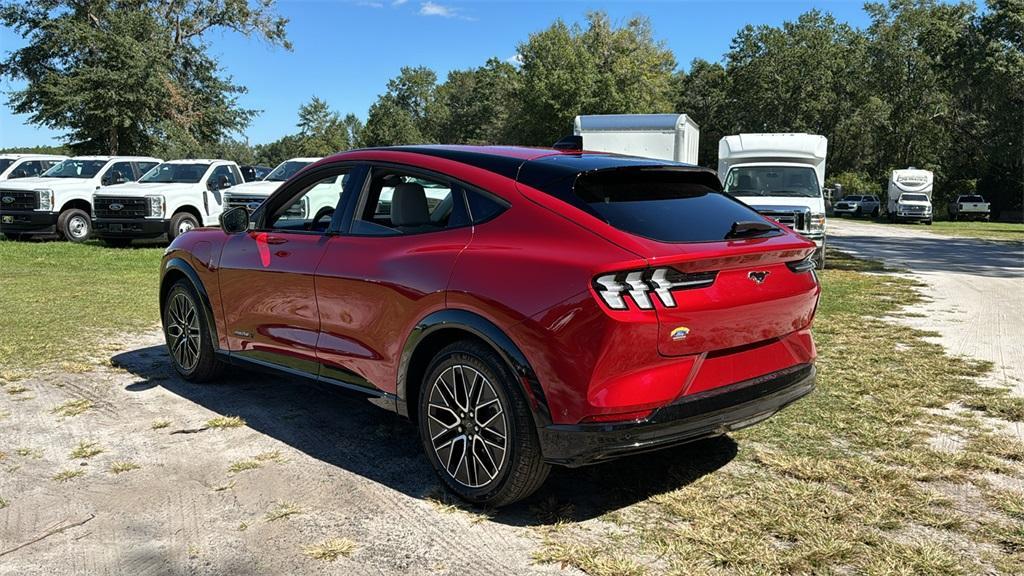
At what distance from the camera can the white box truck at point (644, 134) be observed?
16000mm

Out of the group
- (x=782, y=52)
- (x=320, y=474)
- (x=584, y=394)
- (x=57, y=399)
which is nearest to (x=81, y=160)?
(x=57, y=399)

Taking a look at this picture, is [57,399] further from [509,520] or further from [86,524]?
[509,520]

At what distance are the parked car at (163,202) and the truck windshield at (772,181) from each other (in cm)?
1117

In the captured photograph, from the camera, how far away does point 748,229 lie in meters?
3.78

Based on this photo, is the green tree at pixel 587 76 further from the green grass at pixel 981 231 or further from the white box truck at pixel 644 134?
the white box truck at pixel 644 134

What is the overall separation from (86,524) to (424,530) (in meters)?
1.54

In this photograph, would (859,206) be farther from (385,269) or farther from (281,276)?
(385,269)

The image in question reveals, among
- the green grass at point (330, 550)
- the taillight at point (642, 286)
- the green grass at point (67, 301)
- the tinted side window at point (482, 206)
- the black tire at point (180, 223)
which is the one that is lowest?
the green grass at point (330, 550)

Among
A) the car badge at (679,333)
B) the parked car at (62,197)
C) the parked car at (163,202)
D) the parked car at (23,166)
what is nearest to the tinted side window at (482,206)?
the car badge at (679,333)

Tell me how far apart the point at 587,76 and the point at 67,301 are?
5089 centimetres

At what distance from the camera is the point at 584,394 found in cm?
323

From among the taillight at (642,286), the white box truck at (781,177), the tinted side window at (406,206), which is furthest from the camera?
the white box truck at (781,177)

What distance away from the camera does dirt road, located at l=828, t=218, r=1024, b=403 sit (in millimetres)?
7464

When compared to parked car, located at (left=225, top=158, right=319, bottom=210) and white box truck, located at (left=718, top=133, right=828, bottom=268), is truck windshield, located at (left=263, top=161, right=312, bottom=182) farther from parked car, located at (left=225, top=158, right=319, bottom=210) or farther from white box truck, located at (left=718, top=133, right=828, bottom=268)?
white box truck, located at (left=718, top=133, right=828, bottom=268)
